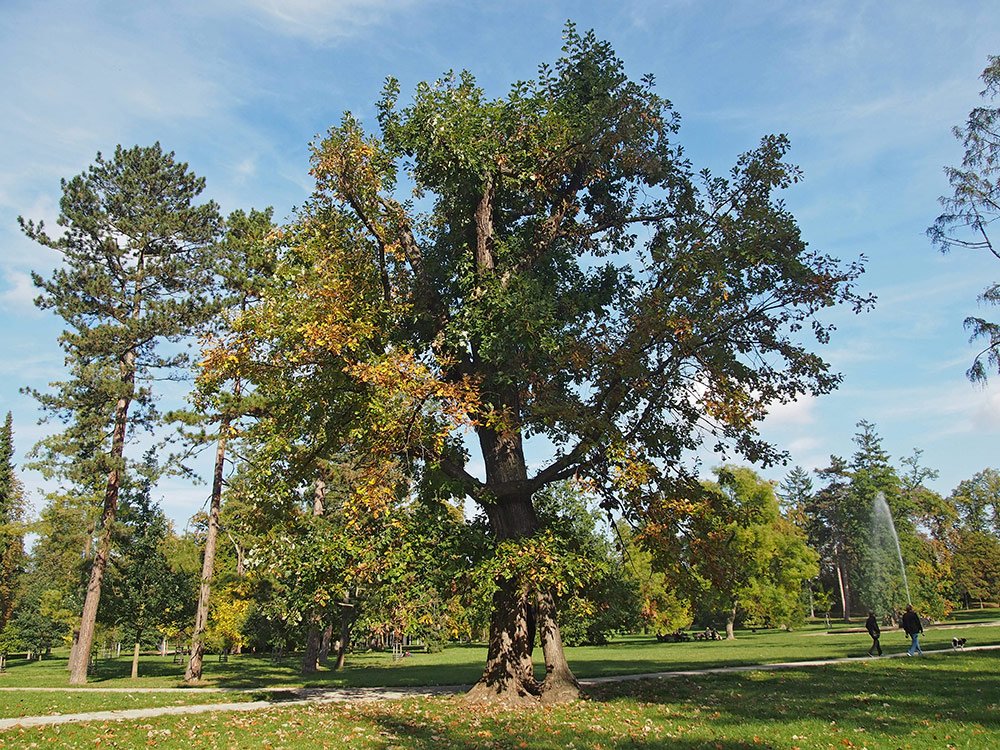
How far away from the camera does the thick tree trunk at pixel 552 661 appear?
1427cm

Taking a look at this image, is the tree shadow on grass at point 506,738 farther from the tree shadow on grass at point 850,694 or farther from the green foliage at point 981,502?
the green foliage at point 981,502

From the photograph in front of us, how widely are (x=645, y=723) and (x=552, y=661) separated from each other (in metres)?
3.63

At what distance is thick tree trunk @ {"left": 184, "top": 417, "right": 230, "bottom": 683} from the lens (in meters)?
24.4

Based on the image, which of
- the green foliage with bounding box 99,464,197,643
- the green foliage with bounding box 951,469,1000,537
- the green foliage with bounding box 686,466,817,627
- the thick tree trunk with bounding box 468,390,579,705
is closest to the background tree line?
the thick tree trunk with bounding box 468,390,579,705

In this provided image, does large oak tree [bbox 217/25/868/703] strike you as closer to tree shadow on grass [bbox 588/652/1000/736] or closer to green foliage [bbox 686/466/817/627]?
tree shadow on grass [bbox 588/652/1000/736]

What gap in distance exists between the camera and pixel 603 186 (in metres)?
17.0

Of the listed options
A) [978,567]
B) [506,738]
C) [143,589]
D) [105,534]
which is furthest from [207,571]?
[978,567]

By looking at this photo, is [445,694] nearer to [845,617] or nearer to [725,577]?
[725,577]

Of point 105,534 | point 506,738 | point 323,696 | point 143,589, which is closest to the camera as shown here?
point 506,738

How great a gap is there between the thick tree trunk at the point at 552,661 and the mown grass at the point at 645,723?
60cm

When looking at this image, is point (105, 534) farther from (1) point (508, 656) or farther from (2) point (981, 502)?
(2) point (981, 502)

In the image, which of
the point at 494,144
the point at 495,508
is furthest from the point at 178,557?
the point at 494,144

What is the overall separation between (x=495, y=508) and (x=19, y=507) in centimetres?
5520

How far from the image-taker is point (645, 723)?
440 inches
